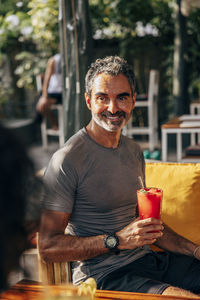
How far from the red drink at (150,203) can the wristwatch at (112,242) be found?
154mm

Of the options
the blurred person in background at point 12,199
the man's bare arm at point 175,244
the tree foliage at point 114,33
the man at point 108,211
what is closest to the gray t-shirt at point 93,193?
the man at point 108,211

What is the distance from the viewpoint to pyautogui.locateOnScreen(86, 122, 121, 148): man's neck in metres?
1.87

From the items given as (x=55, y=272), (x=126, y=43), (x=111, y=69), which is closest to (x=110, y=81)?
(x=111, y=69)

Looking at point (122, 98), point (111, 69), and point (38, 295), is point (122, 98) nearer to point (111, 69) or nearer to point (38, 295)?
point (111, 69)

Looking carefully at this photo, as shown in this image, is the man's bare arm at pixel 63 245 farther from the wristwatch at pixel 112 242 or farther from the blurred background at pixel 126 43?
the blurred background at pixel 126 43

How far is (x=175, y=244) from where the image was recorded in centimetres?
193

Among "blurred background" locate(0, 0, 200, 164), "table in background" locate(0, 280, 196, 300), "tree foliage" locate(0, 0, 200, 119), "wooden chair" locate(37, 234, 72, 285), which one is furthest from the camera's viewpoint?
"tree foliage" locate(0, 0, 200, 119)

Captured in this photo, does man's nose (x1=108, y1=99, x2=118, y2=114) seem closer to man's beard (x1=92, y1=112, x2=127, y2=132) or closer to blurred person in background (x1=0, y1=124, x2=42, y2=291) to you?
man's beard (x1=92, y1=112, x2=127, y2=132)

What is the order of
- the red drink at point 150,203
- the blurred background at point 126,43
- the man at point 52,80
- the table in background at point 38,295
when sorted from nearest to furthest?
1. the table in background at point 38,295
2. the red drink at point 150,203
3. the man at point 52,80
4. the blurred background at point 126,43

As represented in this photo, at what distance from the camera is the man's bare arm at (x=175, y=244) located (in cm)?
191

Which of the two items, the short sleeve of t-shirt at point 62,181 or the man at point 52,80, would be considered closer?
the short sleeve of t-shirt at point 62,181

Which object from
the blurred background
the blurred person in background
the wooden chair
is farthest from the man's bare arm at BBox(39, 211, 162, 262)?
the blurred background

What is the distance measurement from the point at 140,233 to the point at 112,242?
0.43 ft

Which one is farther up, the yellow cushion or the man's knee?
the yellow cushion
